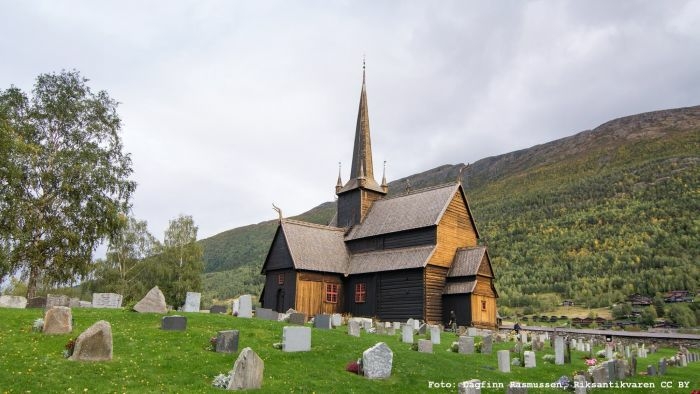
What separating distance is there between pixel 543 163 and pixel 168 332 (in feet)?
433

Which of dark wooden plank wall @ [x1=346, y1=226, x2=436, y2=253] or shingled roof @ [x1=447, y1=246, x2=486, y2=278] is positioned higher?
dark wooden plank wall @ [x1=346, y1=226, x2=436, y2=253]

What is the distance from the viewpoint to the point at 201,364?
Result: 1430cm

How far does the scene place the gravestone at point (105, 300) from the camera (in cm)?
2611

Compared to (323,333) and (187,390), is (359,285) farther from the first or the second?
(187,390)

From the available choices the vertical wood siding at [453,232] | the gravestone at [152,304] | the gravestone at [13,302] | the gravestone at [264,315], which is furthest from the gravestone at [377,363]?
the vertical wood siding at [453,232]

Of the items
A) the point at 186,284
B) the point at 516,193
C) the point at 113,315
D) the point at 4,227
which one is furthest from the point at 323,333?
the point at 516,193

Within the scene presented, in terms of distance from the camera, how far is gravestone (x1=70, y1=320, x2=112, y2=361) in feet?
44.5

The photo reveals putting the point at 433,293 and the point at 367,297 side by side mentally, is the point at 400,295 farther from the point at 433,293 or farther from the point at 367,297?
the point at 367,297

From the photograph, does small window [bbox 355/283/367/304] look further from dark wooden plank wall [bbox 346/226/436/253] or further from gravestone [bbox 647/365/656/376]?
gravestone [bbox 647/365/656/376]

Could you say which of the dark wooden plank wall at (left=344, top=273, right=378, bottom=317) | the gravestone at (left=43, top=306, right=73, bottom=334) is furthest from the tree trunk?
the dark wooden plank wall at (left=344, top=273, right=378, bottom=317)

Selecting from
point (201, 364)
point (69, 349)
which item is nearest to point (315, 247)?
point (201, 364)

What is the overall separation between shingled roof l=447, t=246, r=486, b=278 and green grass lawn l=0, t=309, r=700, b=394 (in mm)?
12539

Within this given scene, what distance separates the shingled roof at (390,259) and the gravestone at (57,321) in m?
21.2

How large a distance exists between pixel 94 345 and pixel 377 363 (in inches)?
298
